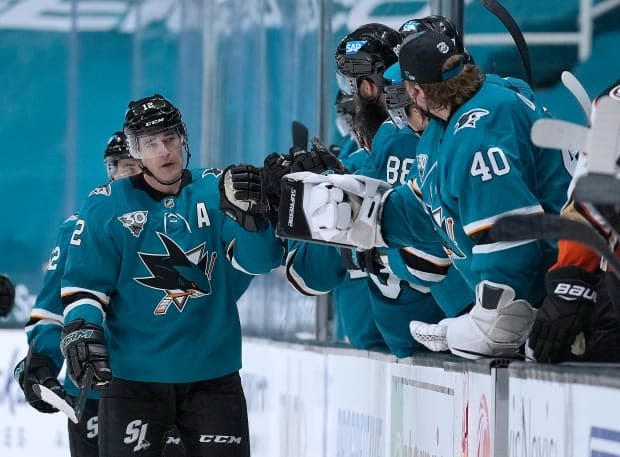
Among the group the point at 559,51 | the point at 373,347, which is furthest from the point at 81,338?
the point at 559,51

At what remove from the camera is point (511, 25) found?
3.46 meters

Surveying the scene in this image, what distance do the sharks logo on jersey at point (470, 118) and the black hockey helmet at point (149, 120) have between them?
1157 mm

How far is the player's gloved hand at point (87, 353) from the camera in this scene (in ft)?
11.2

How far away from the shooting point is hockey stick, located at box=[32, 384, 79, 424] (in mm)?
3926

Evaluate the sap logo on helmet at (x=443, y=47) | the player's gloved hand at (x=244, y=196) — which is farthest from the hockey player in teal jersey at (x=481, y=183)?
the player's gloved hand at (x=244, y=196)

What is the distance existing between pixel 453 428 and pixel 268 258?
0.85 metres

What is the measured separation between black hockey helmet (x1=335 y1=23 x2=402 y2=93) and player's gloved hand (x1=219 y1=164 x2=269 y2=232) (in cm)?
44

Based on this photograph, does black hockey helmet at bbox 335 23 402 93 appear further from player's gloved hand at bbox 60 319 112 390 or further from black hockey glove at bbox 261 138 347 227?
player's gloved hand at bbox 60 319 112 390

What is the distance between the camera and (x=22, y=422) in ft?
22.3

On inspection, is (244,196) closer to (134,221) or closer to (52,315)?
(134,221)

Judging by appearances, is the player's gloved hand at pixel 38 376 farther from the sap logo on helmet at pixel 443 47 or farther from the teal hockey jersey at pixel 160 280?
the sap logo on helmet at pixel 443 47

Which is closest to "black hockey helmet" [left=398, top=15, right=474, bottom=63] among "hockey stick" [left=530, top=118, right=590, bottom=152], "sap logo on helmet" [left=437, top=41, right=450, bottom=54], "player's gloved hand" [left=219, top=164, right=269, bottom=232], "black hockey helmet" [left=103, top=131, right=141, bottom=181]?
"sap logo on helmet" [left=437, top=41, right=450, bottom=54]

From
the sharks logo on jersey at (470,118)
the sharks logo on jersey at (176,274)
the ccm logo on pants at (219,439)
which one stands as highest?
the sharks logo on jersey at (470,118)

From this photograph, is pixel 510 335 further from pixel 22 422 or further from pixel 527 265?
pixel 22 422
